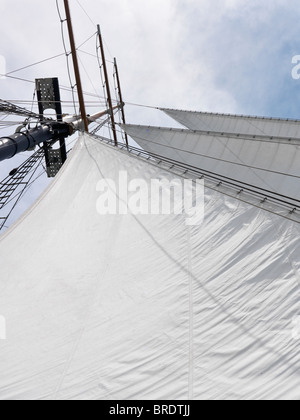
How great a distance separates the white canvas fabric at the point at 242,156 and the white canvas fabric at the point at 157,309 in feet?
12.0

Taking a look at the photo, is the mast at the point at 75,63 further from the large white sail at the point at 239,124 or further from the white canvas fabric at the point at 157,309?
the large white sail at the point at 239,124

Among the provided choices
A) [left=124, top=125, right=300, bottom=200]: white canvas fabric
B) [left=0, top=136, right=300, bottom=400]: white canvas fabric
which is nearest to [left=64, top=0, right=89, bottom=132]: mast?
[left=124, top=125, right=300, bottom=200]: white canvas fabric

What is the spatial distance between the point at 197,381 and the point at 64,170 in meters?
6.10

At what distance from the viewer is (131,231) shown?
4324mm

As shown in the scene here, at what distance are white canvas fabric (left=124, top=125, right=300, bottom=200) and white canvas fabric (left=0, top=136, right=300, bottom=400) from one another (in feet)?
12.0

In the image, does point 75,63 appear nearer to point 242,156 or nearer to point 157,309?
point 242,156

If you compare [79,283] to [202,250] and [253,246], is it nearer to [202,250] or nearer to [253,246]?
[202,250]

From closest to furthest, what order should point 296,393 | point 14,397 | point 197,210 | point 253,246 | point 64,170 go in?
point 296,393
point 14,397
point 253,246
point 197,210
point 64,170

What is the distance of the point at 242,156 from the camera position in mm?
9398

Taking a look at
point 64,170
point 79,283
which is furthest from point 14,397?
point 64,170

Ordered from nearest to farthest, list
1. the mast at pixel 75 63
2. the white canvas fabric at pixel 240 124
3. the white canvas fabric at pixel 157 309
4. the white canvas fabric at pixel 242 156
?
the white canvas fabric at pixel 157 309
the white canvas fabric at pixel 242 156
the mast at pixel 75 63
the white canvas fabric at pixel 240 124

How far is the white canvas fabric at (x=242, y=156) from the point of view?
7.92 meters

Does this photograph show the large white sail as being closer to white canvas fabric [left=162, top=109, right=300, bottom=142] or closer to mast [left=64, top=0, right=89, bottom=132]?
white canvas fabric [left=162, top=109, right=300, bottom=142]

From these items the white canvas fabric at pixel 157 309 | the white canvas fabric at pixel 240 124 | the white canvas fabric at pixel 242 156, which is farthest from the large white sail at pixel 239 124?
the white canvas fabric at pixel 157 309
